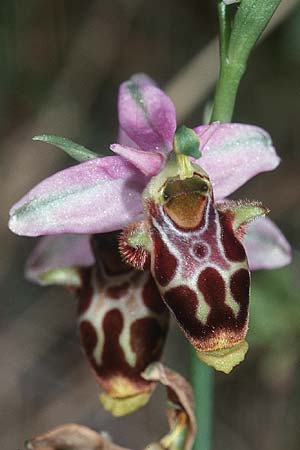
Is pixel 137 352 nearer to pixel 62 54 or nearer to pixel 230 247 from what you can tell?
pixel 230 247

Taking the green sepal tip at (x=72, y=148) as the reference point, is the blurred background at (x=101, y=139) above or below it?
below

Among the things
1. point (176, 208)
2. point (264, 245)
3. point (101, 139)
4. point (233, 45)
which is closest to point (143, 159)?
point (176, 208)

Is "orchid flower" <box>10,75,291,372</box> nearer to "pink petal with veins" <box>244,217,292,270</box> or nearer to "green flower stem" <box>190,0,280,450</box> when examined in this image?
"green flower stem" <box>190,0,280,450</box>

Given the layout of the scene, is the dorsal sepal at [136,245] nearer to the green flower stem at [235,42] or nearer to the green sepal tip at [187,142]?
the green sepal tip at [187,142]

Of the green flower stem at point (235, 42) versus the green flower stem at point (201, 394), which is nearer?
the green flower stem at point (235, 42)

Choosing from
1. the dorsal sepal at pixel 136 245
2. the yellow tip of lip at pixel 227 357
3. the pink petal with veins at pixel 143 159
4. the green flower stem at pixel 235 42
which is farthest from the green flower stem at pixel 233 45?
the yellow tip of lip at pixel 227 357

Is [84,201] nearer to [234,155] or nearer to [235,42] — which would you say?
[234,155]

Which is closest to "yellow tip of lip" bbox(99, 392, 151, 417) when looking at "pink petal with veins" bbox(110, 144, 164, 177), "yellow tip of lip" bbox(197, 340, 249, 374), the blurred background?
"yellow tip of lip" bbox(197, 340, 249, 374)
